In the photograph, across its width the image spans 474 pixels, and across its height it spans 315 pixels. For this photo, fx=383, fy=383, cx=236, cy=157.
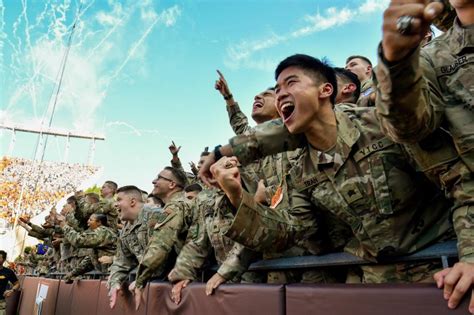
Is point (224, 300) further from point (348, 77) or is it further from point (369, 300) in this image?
point (348, 77)

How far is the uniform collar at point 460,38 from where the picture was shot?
1.27 m

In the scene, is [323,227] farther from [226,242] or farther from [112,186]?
[112,186]

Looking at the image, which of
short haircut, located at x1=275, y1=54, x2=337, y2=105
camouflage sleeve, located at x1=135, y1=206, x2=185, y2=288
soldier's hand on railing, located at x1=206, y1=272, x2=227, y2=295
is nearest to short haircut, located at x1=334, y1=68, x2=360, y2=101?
short haircut, located at x1=275, y1=54, x2=337, y2=105

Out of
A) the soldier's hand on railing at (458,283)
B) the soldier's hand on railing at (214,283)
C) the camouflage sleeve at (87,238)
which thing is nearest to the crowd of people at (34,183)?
the camouflage sleeve at (87,238)

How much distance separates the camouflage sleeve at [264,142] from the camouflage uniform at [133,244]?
273 cm

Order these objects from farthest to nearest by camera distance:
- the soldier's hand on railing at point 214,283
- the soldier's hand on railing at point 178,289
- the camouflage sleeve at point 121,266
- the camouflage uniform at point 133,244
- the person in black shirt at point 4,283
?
the person in black shirt at point 4,283, the camouflage uniform at point 133,244, the camouflage sleeve at point 121,266, the soldier's hand on railing at point 178,289, the soldier's hand on railing at point 214,283

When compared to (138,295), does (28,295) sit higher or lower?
higher

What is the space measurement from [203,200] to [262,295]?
5.99 feet

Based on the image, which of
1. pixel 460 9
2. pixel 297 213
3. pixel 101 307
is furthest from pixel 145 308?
pixel 460 9

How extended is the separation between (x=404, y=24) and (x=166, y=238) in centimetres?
316

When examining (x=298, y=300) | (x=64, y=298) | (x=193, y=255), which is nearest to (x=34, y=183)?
(x=64, y=298)

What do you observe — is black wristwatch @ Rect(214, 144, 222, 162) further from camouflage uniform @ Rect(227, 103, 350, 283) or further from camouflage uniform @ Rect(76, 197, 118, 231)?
camouflage uniform @ Rect(76, 197, 118, 231)

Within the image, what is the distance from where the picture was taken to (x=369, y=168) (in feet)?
5.41

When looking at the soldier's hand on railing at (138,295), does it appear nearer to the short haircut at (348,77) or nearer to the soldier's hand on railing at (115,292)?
the soldier's hand on railing at (115,292)
